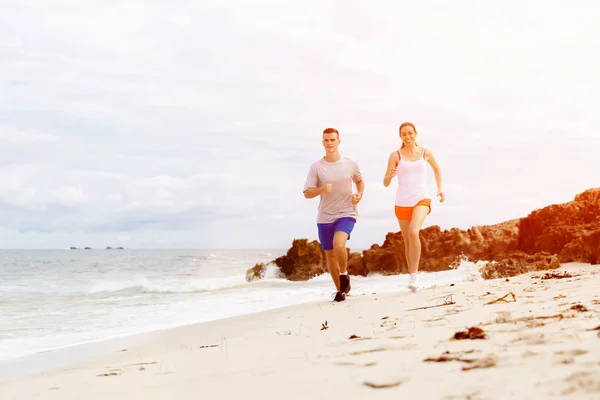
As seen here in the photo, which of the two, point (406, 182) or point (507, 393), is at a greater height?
point (406, 182)

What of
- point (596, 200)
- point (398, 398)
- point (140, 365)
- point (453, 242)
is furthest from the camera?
point (453, 242)

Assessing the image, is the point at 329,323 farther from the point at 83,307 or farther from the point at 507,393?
the point at 83,307

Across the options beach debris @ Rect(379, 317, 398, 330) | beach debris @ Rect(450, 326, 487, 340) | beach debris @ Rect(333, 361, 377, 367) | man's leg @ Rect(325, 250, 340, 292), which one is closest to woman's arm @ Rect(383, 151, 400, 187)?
man's leg @ Rect(325, 250, 340, 292)

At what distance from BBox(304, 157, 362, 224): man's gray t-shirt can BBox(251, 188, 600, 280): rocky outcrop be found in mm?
4923

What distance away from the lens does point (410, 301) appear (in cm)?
674

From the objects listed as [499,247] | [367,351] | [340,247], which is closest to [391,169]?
[340,247]

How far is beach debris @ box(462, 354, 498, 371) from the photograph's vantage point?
2742 mm

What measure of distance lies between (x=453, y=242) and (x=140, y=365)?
18.6 metres

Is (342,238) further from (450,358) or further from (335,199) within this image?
(450,358)

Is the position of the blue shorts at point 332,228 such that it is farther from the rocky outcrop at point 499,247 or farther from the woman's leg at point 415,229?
the rocky outcrop at point 499,247

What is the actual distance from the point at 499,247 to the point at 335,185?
14.0 m

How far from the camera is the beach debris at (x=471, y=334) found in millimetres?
3400

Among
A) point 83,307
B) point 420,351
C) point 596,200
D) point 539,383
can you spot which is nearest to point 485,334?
point 420,351

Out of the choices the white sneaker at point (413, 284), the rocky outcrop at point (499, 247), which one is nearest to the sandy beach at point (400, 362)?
the white sneaker at point (413, 284)
